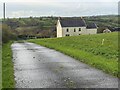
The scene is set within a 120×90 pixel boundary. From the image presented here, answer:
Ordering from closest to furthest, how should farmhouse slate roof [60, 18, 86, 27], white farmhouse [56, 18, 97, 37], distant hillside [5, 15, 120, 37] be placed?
white farmhouse [56, 18, 97, 37] → farmhouse slate roof [60, 18, 86, 27] → distant hillside [5, 15, 120, 37]

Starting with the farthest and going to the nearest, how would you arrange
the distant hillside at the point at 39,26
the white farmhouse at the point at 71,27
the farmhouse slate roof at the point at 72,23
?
the distant hillside at the point at 39,26, the farmhouse slate roof at the point at 72,23, the white farmhouse at the point at 71,27

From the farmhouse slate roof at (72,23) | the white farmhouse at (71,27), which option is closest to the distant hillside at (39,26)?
the white farmhouse at (71,27)

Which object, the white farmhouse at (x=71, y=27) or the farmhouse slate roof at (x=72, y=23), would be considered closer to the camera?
the white farmhouse at (x=71, y=27)

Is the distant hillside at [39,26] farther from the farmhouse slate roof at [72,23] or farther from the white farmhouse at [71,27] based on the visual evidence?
the farmhouse slate roof at [72,23]

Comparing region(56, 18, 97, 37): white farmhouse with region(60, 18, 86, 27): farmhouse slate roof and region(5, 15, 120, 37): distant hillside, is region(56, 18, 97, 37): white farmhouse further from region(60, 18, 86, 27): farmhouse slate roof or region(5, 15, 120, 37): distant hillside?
region(5, 15, 120, 37): distant hillside

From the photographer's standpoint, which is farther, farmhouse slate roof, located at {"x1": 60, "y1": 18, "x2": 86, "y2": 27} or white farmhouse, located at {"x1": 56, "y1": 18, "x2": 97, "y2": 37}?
farmhouse slate roof, located at {"x1": 60, "y1": 18, "x2": 86, "y2": 27}

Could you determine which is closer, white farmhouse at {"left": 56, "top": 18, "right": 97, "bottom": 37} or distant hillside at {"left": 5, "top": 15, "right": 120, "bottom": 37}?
white farmhouse at {"left": 56, "top": 18, "right": 97, "bottom": 37}

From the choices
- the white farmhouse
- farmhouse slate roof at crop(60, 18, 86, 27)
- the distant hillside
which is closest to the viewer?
the white farmhouse

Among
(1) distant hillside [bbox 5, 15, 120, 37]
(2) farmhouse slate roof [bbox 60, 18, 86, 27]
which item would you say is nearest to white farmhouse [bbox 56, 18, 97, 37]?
(2) farmhouse slate roof [bbox 60, 18, 86, 27]

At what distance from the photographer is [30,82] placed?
11.6 m

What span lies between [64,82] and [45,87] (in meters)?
1.07

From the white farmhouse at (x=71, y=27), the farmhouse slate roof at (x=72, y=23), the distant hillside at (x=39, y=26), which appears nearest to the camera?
the white farmhouse at (x=71, y=27)

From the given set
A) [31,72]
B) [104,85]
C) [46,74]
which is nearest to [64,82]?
[104,85]

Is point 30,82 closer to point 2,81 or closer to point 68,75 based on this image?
point 2,81
